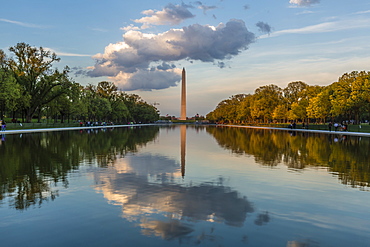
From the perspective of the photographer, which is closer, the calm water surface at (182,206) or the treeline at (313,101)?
the calm water surface at (182,206)

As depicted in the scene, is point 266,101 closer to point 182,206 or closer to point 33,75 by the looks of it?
point 33,75

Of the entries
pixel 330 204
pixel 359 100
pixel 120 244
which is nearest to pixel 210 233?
pixel 120 244

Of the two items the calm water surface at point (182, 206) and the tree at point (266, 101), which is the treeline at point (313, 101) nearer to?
the tree at point (266, 101)

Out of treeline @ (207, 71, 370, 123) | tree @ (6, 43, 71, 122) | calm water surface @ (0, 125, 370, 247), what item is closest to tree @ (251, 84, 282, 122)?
treeline @ (207, 71, 370, 123)

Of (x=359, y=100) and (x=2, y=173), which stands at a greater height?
(x=359, y=100)

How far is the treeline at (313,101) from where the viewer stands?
5581 centimetres

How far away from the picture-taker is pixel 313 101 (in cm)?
7019

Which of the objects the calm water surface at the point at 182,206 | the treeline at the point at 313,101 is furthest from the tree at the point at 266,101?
the calm water surface at the point at 182,206

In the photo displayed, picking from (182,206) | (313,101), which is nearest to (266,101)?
(313,101)

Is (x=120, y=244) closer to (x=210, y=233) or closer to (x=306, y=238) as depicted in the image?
(x=210, y=233)

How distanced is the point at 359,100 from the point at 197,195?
55.7 m

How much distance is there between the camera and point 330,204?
26.3 feet

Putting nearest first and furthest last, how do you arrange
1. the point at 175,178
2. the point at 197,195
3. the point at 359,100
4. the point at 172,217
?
1. the point at 172,217
2. the point at 197,195
3. the point at 175,178
4. the point at 359,100

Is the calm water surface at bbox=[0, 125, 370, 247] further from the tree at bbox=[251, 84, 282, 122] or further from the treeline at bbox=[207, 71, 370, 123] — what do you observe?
the tree at bbox=[251, 84, 282, 122]
